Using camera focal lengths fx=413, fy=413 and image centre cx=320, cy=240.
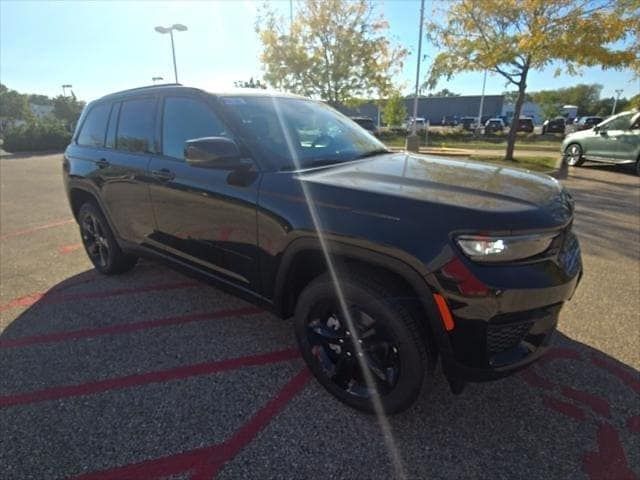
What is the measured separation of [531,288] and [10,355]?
3.39 meters

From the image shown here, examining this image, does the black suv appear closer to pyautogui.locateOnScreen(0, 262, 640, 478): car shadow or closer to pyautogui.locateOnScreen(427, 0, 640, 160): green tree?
pyautogui.locateOnScreen(0, 262, 640, 478): car shadow

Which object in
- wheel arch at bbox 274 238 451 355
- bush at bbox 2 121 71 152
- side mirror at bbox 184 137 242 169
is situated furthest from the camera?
bush at bbox 2 121 71 152

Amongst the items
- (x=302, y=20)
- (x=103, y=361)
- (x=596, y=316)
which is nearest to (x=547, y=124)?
(x=302, y=20)

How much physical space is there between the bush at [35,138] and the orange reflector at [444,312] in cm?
2948

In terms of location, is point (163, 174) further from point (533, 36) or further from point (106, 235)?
point (533, 36)

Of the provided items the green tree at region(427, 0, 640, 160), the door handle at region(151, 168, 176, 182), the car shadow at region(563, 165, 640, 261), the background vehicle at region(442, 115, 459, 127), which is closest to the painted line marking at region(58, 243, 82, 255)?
the door handle at region(151, 168, 176, 182)

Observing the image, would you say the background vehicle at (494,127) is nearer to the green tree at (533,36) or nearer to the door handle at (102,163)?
the green tree at (533,36)

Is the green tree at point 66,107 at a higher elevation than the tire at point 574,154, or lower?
higher

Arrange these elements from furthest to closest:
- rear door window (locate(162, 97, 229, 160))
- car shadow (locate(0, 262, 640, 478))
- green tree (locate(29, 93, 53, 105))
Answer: green tree (locate(29, 93, 53, 105)) → rear door window (locate(162, 97, 229, 160)) → car shadow (locate(0, 262, 640, 478))

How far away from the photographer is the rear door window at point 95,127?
396 centimetres

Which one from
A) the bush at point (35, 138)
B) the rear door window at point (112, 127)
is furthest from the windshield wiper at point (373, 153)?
the bush at point (35, 138)

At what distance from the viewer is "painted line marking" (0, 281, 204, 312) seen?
378cm

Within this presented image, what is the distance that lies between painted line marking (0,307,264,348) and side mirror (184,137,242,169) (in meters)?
1.48

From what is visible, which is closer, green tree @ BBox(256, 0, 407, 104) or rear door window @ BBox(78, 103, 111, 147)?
rear door window @ BBox(78, 103, 111, 147)
